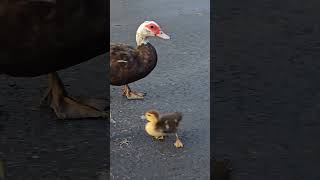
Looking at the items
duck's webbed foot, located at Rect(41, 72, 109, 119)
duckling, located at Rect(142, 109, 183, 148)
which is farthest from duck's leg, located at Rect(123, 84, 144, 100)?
duckling, located at Rect(142, 109, 183, 148)

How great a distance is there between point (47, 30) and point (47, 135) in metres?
0.63

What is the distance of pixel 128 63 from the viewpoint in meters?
4.34

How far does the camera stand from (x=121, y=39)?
555cm

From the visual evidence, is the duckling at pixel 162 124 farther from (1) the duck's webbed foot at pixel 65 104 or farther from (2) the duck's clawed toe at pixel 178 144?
(1) the duck's webbed foot at pixel 65 104

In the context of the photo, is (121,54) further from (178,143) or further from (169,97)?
(178,143)

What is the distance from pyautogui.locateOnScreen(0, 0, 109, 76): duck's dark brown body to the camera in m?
3.80

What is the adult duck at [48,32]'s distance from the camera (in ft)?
12.5

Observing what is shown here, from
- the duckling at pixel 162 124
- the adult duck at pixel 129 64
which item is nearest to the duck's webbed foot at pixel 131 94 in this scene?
the adult duck at pixel 129 64

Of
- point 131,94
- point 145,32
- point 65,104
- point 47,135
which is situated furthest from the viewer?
point 145,32

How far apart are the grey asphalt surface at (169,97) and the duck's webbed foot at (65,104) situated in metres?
0.14

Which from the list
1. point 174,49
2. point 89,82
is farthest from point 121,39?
point 89,82
